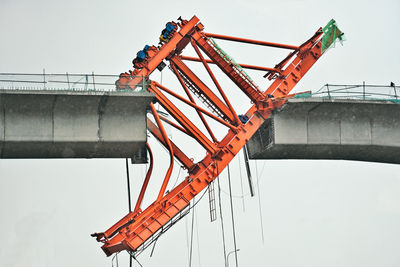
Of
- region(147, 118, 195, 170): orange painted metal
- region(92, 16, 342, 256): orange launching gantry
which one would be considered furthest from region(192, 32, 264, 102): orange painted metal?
region(147, 118, 195, 170): orange painted metal

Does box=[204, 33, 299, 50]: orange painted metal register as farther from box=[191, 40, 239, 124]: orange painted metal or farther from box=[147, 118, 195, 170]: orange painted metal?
box=[147, 118, 195, 170]: orange painted metal

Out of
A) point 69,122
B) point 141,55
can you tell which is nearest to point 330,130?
point 141,55

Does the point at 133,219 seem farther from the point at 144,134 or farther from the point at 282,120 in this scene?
the point at 282,120

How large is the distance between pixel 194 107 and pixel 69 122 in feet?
24.3

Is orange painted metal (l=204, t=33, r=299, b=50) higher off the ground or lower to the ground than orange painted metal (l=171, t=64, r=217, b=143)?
higher

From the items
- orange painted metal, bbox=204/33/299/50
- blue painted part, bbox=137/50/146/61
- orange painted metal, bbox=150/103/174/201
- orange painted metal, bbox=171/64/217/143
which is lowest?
orange painted metal, bbox=150/103/174/201

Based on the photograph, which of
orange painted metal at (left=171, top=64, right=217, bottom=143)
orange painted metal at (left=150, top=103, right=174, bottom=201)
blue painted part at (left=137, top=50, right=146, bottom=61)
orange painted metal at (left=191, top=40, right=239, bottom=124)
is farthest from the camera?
blue painted part at (left=137, top=50, right=146, bottom=61)

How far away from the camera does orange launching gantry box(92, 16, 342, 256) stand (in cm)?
3806

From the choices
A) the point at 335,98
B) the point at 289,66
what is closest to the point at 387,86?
the point at 335,98

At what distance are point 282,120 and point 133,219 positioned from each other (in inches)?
433

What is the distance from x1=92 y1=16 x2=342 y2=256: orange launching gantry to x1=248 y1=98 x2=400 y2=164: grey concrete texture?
1274mm

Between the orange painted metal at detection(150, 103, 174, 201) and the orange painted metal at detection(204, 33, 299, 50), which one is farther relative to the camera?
the orange painted metal at detection(204, 33, 299, 50)

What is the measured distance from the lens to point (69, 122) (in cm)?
3688

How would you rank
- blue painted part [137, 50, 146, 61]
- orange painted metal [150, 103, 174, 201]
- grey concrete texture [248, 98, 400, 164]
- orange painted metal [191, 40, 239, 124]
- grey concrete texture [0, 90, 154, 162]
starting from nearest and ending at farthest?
grey concrete texture [0, 90, 154, 162]
orange painted metal [150, 103, 174, 201]
orange painted metal [191, 40, 239, 124]
blue painted part [137, 50, 146, 61]
grey concrete texture [248, 98, 400, 164]
